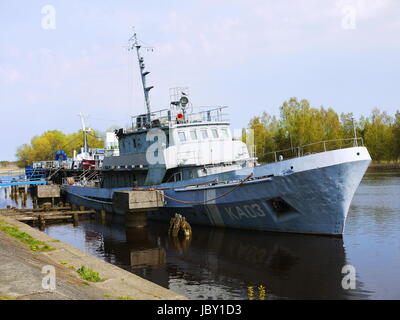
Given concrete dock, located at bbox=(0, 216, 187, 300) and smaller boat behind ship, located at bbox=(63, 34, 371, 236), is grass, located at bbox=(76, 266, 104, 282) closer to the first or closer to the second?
concrete dock, located at bbox=(0, 216, 187, 300)

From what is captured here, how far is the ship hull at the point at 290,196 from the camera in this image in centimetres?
1705

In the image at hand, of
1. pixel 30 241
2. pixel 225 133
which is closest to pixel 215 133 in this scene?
pixel 225 133

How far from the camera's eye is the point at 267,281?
13117 millimetres

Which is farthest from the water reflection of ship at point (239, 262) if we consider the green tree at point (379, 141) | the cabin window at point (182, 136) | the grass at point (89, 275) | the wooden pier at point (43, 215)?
the green tree at point (379, 141)

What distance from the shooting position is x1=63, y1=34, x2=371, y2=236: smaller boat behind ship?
56.5ft

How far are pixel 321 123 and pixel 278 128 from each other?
7.07m

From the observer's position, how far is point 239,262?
51.3 ft

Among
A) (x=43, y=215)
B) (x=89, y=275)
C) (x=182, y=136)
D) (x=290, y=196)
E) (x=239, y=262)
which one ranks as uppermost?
(x=182, y=136)

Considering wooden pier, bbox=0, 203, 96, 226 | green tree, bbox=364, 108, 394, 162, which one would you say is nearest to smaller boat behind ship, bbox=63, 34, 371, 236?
wooden pier, bbox=0, 203, 96, 226

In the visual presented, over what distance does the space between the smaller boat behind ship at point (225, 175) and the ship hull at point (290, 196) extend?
4cm

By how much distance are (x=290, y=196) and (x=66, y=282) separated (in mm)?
11576

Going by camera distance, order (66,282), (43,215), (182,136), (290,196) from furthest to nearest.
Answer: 1. (43,215)
2. (182,136)
3. (290,196)
4. (66,282)

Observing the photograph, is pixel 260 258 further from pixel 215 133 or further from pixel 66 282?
pixel 215 133

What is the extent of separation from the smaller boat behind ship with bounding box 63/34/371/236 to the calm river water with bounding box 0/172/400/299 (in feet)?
3.26
